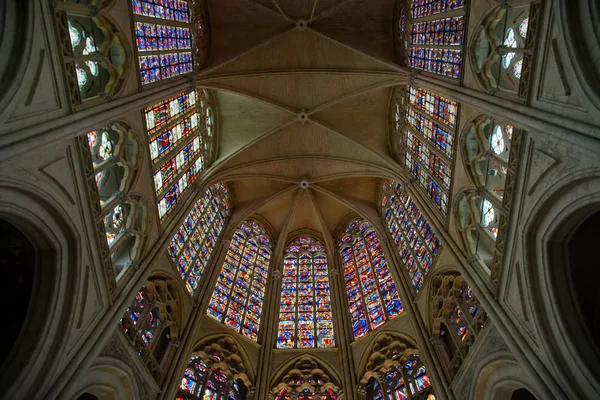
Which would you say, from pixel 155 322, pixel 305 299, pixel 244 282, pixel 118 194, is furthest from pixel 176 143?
pixel 305 299

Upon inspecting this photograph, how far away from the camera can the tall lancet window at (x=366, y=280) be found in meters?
14.7

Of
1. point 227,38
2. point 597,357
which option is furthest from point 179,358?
point 227,38

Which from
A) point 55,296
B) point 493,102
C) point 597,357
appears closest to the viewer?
point 597,357

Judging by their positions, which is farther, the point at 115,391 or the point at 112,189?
the point at 112,189

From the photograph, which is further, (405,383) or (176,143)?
(176,143)

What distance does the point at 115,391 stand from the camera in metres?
9.54

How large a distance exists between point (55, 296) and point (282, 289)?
965 centimetres

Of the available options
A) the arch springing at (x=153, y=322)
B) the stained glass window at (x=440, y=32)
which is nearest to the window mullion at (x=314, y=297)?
the arch springing at (x=153, y=322)

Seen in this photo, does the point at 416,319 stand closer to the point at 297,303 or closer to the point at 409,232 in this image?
the point at 409,232

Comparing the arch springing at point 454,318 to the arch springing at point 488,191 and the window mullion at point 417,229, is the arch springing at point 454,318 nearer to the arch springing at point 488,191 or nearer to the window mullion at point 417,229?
the window mullion at point 417,229

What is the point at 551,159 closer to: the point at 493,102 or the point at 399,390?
the point at 493,102

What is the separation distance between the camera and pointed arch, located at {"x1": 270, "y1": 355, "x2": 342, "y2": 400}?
13078mm

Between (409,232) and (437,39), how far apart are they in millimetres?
5909

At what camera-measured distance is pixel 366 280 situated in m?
16.4
